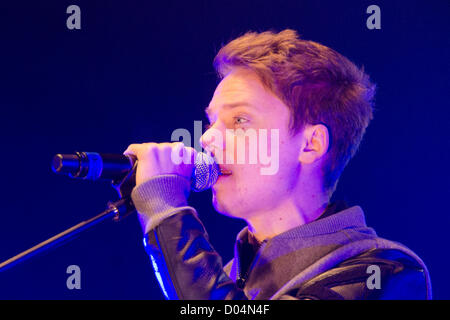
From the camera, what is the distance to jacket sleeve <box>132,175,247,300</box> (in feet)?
3.65

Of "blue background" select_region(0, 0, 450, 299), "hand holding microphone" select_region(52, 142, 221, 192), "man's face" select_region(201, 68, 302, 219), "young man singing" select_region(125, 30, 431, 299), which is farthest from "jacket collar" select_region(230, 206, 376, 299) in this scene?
"blue background" select_region(0, 0, 450, 299)

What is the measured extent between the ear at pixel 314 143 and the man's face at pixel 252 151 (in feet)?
0.08

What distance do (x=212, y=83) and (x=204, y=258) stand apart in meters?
1.40

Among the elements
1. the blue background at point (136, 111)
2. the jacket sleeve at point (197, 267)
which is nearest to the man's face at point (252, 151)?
the jacket sleeve at point (197, 267)

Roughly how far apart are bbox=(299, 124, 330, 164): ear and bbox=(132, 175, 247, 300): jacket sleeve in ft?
1.45

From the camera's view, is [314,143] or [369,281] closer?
[369,281]

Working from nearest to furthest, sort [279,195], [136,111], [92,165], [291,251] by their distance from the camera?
[92,165] → [291,251] → [279,195] → [136,111]

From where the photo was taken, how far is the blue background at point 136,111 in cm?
215

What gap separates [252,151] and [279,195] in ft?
0.50

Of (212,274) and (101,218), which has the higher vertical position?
(101,218)

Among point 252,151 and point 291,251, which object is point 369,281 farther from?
point 252,151

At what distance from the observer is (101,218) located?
107 centimetres

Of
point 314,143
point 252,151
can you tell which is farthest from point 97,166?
point 314,143

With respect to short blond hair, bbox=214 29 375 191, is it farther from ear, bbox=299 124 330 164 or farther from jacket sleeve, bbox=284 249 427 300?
jacket sleeve, bbox=284 249 427 300
